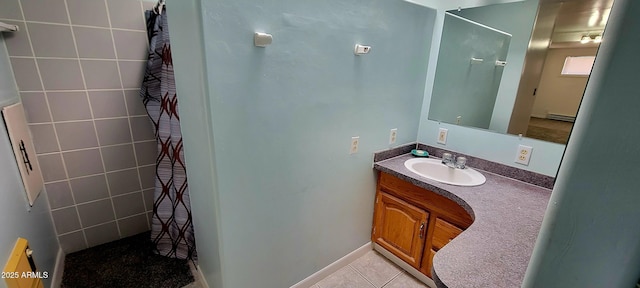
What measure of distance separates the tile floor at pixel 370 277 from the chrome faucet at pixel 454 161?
0.90 metres

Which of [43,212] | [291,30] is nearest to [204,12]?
[291,30]

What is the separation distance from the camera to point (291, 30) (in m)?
1.21

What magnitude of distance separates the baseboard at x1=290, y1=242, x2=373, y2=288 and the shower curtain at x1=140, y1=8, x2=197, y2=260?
2.90 ft

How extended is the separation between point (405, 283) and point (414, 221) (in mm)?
484

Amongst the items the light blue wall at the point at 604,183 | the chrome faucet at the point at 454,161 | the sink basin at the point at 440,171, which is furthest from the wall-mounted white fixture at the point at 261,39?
the chrome faucet at the point at 454,161

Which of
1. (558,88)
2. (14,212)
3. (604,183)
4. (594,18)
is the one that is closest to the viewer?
(604,183)

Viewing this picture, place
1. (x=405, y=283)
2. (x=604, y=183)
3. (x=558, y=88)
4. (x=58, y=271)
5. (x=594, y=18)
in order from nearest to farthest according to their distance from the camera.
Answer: (x=604, y=183)
(x=594, y=18)
(x=558, y=88)
(x=58, y=271)
(x=405, y=283)

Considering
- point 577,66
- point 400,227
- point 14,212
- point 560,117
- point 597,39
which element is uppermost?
point 597,39

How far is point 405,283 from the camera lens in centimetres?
186

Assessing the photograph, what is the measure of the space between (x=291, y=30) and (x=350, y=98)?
556mm

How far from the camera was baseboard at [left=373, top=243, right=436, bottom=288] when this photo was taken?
1810 millimetres

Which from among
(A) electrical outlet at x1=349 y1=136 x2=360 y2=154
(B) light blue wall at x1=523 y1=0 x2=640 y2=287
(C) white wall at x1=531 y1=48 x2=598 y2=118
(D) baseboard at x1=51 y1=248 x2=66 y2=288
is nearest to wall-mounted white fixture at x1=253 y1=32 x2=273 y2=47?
(A) electrical outlet at x1=349 y1=136 x2=360 y2=154

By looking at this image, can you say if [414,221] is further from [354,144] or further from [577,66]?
[577,66]

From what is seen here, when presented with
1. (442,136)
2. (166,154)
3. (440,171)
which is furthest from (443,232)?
A: (166,154)
